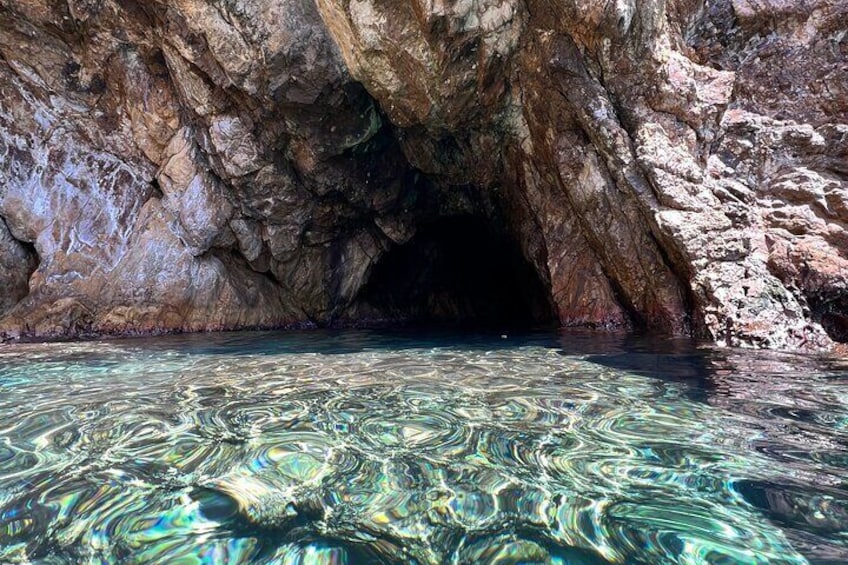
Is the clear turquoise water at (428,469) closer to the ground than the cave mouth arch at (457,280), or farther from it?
closer to the ground

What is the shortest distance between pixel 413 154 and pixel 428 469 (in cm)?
1024

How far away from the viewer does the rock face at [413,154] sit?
7.96 m

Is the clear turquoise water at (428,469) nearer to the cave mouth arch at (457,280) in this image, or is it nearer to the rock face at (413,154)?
the rock face at (413,154)

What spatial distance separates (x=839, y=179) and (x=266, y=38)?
385 inches

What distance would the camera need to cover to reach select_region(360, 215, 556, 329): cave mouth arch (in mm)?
15695

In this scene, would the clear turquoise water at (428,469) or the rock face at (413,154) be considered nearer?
the clear turquoise water at (428,469)

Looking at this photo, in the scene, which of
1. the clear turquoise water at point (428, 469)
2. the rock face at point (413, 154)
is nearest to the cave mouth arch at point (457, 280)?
the rock face at point (413, 154)

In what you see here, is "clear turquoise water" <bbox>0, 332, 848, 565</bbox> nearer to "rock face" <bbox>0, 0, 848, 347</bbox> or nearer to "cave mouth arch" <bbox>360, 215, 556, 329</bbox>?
"rock face" <bbox>0, 0, 848, 347</bbox>

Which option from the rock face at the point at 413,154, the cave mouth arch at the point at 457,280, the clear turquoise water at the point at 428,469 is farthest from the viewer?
the cave mouth arch at the point at 457,280

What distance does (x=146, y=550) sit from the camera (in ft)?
6.10

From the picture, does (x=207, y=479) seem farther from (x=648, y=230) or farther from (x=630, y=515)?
(x=648, y=230)

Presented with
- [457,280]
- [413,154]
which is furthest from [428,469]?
[457,280]

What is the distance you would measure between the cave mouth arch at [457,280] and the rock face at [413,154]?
217cm

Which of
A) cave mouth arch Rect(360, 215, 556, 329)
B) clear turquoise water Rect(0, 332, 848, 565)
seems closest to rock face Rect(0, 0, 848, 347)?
cave mouth arch Rect(360, 215, 556, 329)
